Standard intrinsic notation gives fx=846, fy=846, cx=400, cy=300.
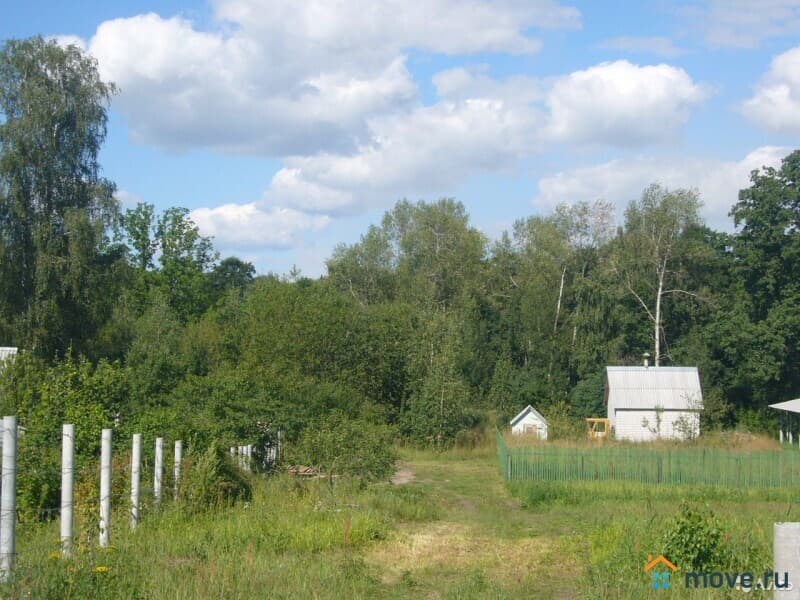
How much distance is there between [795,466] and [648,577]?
18284mm

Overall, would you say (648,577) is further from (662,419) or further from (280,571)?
(662,419)

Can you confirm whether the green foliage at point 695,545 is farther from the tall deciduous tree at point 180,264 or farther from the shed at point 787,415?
the tall deciduous tree at point 180,264

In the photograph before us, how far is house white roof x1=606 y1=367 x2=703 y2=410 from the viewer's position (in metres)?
38.9

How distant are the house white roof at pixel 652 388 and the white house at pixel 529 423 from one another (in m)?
3.68

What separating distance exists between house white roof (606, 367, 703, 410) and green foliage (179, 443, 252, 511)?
2801 cm

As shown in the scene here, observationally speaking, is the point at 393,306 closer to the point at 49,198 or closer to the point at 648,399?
the point at 648,399

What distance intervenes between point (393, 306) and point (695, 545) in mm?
33295

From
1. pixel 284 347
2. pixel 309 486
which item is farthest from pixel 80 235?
pixel 309 486

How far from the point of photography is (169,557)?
9.91 metres

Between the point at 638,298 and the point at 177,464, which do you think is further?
the point at 638,298

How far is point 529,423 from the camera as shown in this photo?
38719 mm

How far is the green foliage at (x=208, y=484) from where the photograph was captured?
42.1ft

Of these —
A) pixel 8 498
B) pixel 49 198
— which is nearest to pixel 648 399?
pixel 49 198

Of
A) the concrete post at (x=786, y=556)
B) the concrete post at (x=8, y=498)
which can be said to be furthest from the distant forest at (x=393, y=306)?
the concrete post at (x=786, y=556)
